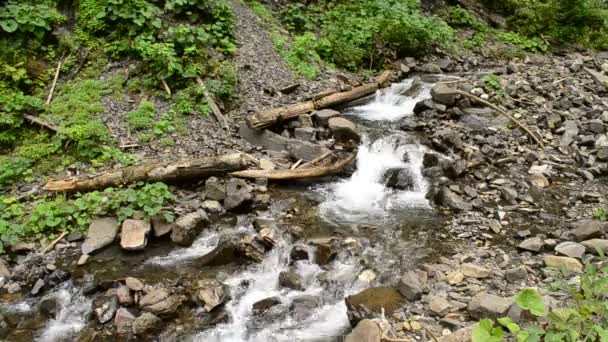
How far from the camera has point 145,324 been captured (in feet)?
16.0

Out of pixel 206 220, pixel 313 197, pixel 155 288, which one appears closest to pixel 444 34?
pixel 313 197

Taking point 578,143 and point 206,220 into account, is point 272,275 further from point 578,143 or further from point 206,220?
point 578,143

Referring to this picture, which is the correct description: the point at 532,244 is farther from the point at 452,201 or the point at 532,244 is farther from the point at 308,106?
the point at 308,106

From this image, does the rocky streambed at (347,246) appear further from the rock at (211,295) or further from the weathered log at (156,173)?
the weathered log at (156,173)

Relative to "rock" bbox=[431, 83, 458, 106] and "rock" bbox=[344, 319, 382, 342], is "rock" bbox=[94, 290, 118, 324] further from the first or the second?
"rock" bbox=[431, 83, 458, 106]

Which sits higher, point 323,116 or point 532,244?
point 323,116

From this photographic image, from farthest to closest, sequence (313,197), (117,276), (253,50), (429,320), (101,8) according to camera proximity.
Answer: (253,50), (101,8), (313,197), (117,276), (429,320)

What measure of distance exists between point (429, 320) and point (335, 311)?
1.04 m

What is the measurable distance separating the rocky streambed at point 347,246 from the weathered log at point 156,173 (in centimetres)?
28

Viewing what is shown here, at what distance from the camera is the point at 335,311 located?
521 centimetres

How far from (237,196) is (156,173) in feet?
4.18

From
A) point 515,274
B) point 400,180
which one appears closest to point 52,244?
point 400,180

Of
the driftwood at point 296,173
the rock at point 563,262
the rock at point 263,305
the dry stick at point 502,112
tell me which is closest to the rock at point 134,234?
the driftwood at point 296,173

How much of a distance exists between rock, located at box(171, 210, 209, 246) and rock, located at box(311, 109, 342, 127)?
352cm
